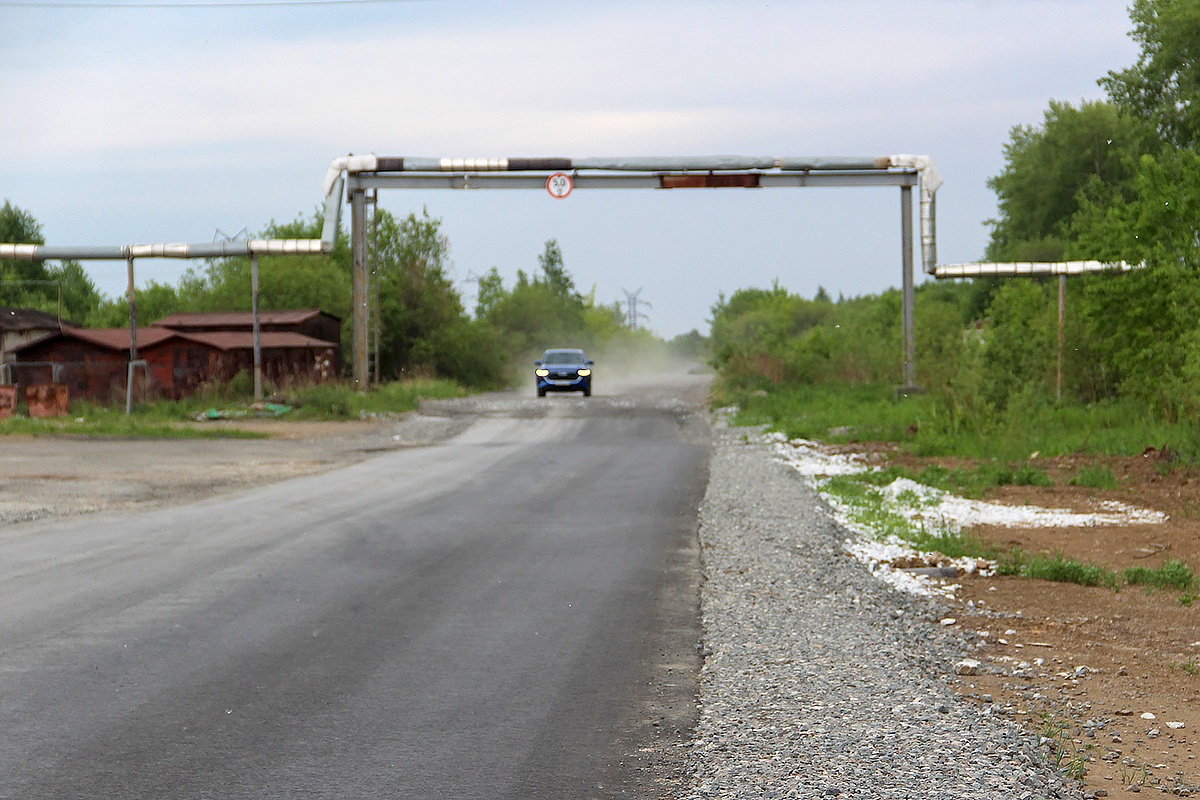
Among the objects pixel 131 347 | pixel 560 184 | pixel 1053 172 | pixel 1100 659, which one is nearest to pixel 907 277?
pixel 560 184

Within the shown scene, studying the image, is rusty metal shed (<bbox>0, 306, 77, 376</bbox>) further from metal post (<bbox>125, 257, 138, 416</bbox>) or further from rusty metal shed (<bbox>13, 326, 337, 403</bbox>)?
metal post (<bbox>125, 257, 138, 416</bbox>)

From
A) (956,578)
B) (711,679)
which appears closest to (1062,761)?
(711,679)

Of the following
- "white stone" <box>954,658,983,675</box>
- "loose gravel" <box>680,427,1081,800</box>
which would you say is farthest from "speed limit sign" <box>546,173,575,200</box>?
"white stone" <box>954,658,983,675</box>

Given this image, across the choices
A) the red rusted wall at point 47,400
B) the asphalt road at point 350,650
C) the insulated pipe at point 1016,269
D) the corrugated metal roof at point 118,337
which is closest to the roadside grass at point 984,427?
the insulated pipe at point 1016,269

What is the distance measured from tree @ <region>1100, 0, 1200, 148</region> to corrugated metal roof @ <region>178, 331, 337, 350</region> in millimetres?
33521

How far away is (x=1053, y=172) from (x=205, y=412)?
1998 inches

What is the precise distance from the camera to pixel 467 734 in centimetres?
552

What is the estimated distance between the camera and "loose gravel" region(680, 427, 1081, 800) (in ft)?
16.0

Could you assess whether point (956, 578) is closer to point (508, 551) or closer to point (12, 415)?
point (508, 551)

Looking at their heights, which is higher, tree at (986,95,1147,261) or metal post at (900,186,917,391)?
tree at (986,95,1147,261)

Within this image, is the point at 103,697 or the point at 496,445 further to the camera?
the point at 496,445

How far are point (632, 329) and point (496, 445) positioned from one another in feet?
418

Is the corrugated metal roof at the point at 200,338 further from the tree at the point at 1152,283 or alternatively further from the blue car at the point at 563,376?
the tree at the point at 1152,283

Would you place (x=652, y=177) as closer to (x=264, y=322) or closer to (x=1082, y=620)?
(x=264, y=322)
